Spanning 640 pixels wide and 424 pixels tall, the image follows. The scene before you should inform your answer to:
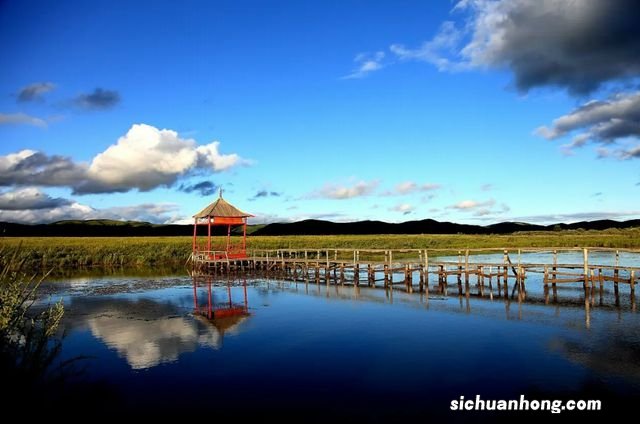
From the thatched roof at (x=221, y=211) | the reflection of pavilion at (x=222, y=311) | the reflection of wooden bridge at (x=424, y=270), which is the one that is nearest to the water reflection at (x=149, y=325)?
the reflection of pavilion at (x=222, y=311)

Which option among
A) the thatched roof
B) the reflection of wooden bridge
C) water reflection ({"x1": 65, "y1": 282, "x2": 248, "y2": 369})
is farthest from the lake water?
the thatched roof

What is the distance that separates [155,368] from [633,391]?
35.0 feet

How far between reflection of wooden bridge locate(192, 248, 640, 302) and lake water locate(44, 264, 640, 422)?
2233 millimetres

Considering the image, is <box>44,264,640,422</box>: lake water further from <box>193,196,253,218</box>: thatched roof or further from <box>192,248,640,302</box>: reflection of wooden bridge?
<box>193,196,253,218</box>: thatched roof

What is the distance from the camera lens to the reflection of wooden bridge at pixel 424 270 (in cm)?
2420

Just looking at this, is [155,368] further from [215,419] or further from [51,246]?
[51,246]

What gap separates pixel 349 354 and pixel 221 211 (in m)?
26.4

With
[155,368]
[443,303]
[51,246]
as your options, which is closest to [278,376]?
[155,368]

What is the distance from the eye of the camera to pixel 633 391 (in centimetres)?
972

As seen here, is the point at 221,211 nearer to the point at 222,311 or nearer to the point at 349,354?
the point at 222,311

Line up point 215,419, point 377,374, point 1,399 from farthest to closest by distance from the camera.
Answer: point 377,374, point 215,419, point 1,399

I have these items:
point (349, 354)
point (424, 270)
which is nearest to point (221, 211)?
point (424, 270)

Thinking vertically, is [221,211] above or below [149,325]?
above

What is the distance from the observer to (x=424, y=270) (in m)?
28.7
